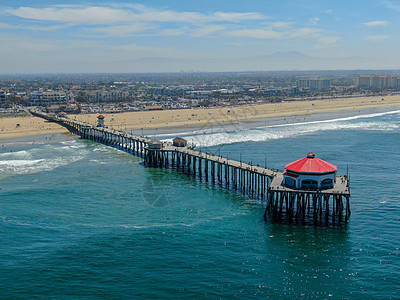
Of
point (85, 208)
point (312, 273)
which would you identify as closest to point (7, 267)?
point (85, 208)

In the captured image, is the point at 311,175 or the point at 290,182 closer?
the point at 311,175

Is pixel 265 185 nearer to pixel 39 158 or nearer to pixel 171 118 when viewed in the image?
pixel 39 158

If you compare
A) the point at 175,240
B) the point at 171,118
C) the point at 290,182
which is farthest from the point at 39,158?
the point at 171,118

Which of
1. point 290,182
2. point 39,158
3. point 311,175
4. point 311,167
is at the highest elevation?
point 311,167

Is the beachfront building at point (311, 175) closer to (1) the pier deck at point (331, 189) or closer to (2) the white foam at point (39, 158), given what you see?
(1) the pier deck at point (331, 189)

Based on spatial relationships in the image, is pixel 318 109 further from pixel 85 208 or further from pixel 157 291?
pixel 157 291

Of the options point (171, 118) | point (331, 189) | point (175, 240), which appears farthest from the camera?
point (171, 118)

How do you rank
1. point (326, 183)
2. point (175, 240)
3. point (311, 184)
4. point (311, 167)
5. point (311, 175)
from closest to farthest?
point (175, 240) < point (311, 175) < point (311, 167) < point (311, 184) < point (326, 183)
